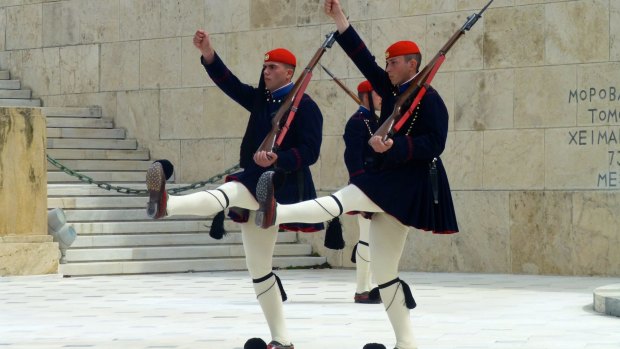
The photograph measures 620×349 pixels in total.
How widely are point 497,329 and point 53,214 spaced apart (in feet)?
21.1

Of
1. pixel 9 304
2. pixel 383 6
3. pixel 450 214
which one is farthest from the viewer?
pixel 383 6

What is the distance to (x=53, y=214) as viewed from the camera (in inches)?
568

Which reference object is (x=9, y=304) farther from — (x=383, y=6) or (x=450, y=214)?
(x=383, y=6)

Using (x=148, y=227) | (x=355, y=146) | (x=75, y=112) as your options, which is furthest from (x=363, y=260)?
(x=75, y=112)

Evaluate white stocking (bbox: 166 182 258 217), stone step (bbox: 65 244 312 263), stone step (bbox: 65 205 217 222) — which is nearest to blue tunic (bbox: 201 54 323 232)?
white stocking (bbox: 166 182 258 217)

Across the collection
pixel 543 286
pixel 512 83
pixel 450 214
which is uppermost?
pixel 512 83

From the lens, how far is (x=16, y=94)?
65.0 ft

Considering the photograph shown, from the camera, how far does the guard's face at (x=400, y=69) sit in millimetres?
7516

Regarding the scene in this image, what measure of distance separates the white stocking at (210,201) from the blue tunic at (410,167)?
0.62 m

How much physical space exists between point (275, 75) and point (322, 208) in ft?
3.85

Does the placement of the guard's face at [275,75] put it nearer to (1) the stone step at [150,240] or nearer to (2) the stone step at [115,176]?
(1) the stone step at [150,240]

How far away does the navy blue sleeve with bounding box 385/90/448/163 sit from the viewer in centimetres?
722

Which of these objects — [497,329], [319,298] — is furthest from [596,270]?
[497,329]

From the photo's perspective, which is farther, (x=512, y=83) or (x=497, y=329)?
(x=512, y=83)
